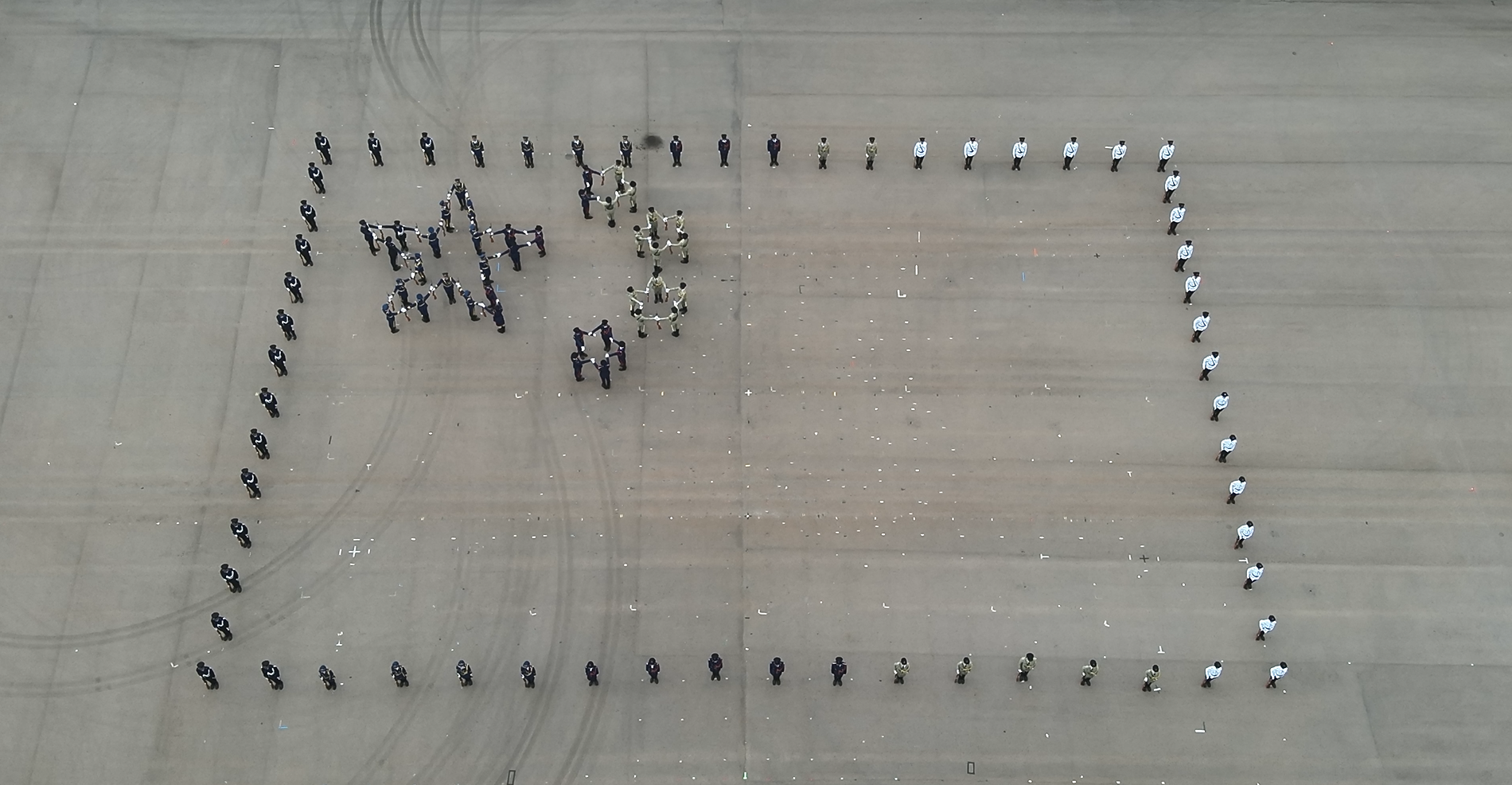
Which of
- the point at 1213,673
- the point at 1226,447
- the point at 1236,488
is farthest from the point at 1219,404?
the point at 1213,673

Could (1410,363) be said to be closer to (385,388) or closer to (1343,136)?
(1343,136)

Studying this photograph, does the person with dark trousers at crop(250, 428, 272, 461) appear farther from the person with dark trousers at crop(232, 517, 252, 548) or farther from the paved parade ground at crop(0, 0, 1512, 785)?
the person with dark trousers at crop(232, 517, 252, 548)

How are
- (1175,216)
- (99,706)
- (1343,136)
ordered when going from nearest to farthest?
(99,706)
(1175,216)
(1343,136)

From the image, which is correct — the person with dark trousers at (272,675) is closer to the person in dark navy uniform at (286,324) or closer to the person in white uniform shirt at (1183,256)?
the person in dark navy uniform at (286,324)

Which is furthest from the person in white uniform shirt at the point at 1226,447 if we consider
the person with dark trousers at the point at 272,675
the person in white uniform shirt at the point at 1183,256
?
the person with dark trousers at the point at 272,675

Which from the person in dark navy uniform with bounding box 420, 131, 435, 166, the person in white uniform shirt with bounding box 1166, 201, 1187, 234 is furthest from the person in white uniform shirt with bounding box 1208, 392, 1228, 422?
the person in dark navy uniform with bounding box 420, 131, 435, 166

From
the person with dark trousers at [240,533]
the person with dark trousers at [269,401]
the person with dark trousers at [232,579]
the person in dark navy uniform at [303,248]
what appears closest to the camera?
the person with dark trousers at [232,579]

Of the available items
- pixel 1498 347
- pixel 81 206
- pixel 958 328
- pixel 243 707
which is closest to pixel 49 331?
pixel 81 206

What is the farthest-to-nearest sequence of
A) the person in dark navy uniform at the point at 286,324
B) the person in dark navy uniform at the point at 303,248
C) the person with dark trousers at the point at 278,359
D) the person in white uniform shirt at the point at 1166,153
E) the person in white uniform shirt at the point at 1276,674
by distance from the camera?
the person in white uniform shirt at the point at 1166,153, the person in dark navy uniform at the point at 303,248, the person in dark navy uniform at the point at 286,324, the person with dark trousers at the point at 278,359, the person in white uniform shirt at the point at 1276,674
